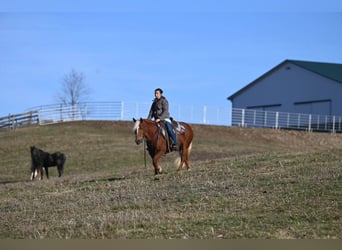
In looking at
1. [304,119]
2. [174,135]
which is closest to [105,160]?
[174,135]

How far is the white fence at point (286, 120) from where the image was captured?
57375mm

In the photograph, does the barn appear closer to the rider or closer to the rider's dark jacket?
the rider

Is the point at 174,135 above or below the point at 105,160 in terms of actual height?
above

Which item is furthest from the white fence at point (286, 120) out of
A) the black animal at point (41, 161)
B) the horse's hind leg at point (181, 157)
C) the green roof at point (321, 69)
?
the horse's hind leg at point (181, 157)

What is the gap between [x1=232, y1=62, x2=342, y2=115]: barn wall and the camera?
5969 cm

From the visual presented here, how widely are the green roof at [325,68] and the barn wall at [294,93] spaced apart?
377mm

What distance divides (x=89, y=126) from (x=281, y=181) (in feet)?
111

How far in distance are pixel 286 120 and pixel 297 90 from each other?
15.2ft

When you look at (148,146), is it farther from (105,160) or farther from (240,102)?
(240,102)

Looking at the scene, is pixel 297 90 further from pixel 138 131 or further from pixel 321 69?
pixel 138 131

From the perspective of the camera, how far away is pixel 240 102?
67.3m

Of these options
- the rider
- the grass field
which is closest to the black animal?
the grass field

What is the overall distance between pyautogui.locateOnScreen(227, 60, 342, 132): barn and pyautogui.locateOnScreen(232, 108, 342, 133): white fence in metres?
1.05

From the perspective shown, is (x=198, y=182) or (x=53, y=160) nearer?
(x=198, y=182)
